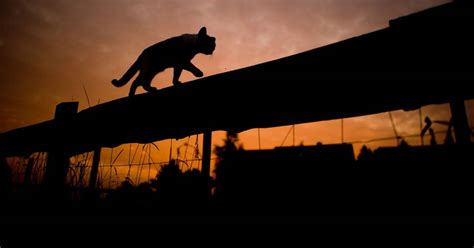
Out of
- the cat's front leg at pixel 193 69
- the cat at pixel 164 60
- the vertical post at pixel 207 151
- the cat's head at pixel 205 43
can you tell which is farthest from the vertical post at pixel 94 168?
the cat's head at pixel 205 43

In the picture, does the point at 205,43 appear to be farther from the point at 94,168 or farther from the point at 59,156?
the point at 59,156

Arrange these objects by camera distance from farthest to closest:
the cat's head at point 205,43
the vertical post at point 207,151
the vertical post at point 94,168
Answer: the cat's head at point 205,43
the vertical post at point 94,168
the vertical post at point 207,151

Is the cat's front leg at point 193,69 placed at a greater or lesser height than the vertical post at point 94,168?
greater

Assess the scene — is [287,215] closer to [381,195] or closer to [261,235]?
[261,235]

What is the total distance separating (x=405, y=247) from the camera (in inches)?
36.5

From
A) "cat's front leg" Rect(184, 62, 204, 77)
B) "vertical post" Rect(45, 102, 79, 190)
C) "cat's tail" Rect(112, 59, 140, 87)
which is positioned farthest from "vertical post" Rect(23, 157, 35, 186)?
"cat's front leg" Rect(184, 62, 204, 77)

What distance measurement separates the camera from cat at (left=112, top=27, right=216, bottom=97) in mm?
4105

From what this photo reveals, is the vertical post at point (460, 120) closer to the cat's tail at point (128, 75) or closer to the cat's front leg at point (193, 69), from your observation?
the cat's front leg at point (193, 69)

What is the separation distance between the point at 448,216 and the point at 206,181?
1.10 metres

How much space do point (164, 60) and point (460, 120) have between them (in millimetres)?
4017

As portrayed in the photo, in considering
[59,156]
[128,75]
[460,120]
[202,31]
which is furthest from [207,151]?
[202,31]

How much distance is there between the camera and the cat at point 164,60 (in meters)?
4.11

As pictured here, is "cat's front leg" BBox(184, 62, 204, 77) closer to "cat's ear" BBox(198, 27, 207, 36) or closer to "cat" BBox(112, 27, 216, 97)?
"cat" BBox(112, 27, 216, 97)

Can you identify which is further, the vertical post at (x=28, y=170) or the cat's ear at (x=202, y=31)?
the cat's ear at (x=202, y=31)
